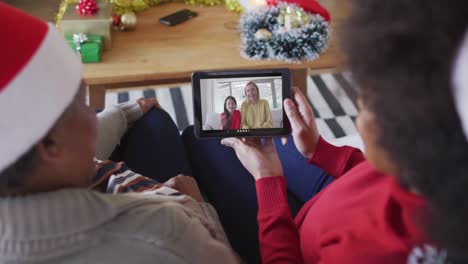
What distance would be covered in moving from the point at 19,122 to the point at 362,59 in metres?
0.37

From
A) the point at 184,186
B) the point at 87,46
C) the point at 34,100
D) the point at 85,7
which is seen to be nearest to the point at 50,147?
the point at 34,100

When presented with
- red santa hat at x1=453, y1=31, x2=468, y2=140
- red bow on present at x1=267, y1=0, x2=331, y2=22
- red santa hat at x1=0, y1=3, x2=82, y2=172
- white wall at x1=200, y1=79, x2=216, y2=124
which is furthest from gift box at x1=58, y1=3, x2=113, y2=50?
red santa hat at x1=453, y1=31, x2=468, y2=140

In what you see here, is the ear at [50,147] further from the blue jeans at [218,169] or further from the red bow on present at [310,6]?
the red bow on present at [310,6]

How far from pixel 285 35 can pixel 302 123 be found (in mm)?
611

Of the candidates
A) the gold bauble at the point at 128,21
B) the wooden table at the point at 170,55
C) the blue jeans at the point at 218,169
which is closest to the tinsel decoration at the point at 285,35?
the wooden table at the point at 170,55

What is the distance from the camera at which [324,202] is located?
0.77m

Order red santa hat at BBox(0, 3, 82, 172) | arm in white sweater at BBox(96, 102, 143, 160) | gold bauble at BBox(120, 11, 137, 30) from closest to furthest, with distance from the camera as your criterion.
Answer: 1. red santa hat at BBox(0, 3, 82, 172)
2. arm in white sweater at BBox(96, 102, 143, 160)
3. gold bauble at BBox(120, 11, 137, 30)

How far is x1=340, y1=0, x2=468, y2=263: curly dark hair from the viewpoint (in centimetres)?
43

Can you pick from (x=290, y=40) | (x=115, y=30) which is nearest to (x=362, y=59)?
(x=290, y=40)

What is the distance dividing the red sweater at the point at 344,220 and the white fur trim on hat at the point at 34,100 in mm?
390

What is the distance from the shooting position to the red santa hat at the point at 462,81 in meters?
0.42

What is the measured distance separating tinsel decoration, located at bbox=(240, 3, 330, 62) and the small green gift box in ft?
1.42

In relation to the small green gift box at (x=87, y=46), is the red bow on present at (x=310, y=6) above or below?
above

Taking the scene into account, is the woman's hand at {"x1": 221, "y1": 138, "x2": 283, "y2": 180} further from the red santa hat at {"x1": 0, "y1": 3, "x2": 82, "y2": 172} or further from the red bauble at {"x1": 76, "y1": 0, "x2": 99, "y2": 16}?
the red bauble at {"x1": 76, "y1": 0, "x2": 99, "y2": 16}
